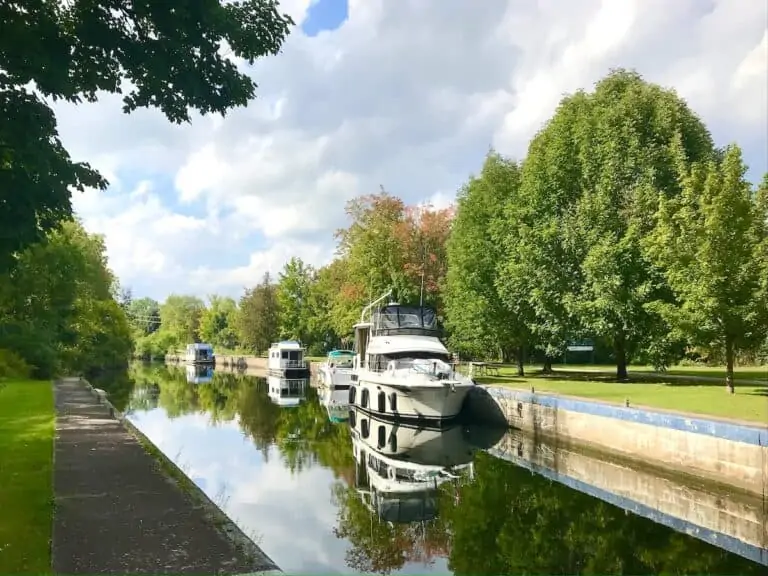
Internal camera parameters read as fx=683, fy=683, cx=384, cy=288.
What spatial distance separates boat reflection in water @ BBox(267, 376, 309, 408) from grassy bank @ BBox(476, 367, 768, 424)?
13826 mm

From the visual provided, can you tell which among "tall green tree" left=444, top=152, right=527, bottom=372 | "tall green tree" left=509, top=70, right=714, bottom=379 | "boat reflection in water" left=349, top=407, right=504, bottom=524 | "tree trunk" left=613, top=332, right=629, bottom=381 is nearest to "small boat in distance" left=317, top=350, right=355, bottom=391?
"tall green tree" left=444, top=152, right=527, bottom=372

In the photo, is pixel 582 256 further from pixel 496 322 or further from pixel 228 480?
pixel 228 480

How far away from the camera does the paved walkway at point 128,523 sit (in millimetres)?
8922

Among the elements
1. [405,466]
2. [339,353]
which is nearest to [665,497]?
[405,466]

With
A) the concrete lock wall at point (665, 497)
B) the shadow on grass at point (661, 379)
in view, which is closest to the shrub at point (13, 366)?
the shadow on grass at point (661, 379)

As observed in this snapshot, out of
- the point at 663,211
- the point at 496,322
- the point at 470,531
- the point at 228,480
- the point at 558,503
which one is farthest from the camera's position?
the point at 496,322

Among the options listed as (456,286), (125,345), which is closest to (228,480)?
(456,286)

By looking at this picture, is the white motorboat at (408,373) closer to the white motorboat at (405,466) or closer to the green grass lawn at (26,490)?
the white motorboat at (405,466)

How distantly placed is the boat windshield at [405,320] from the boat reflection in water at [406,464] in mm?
4373

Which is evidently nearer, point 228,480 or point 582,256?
point 228,480

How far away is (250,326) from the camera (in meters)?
95.8

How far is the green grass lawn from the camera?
8992 millimetres

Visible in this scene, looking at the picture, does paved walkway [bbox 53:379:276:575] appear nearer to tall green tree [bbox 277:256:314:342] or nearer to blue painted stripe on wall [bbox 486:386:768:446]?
blue painted stripe on wall [bbox 486:386:768:446]

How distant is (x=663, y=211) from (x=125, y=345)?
56958 millimetres
